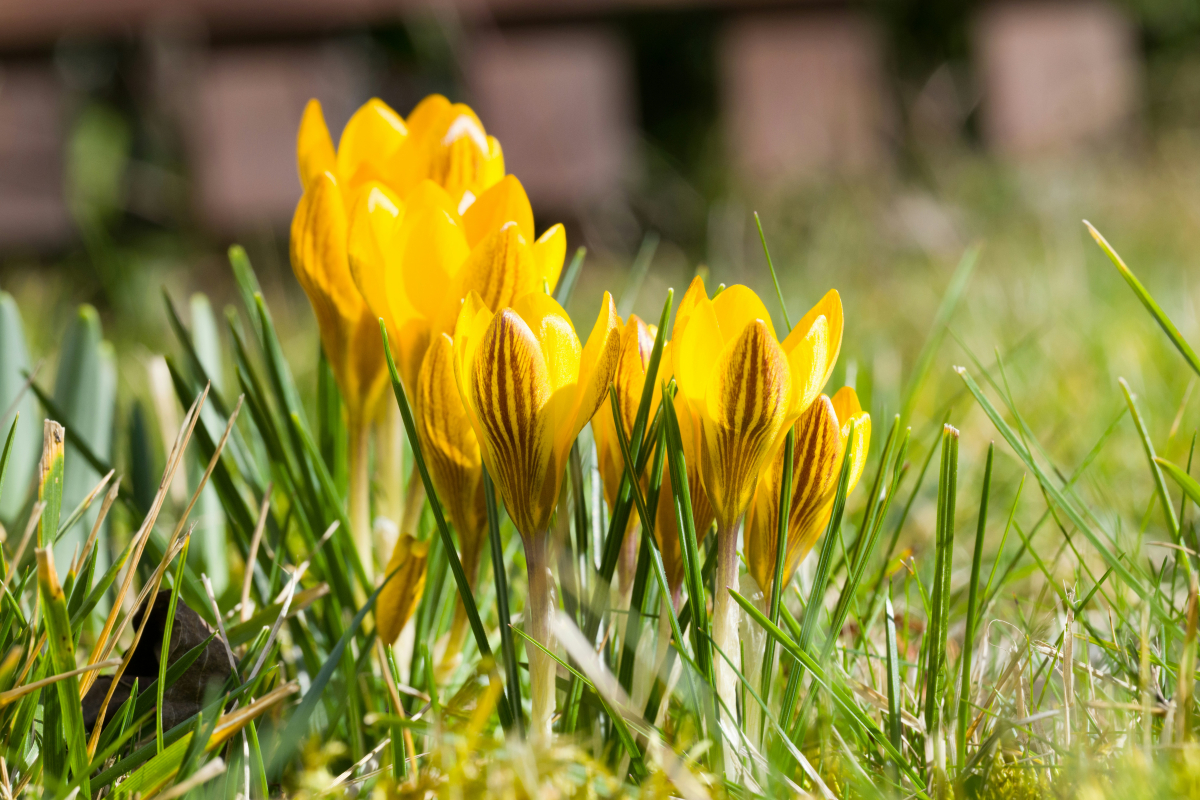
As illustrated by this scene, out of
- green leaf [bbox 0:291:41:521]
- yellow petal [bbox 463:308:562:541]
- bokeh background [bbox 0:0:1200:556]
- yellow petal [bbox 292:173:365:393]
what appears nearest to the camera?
yellow petal [bbox 463:308:562:541]

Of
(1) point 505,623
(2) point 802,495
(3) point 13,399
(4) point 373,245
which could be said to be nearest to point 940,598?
(2) point 802,495

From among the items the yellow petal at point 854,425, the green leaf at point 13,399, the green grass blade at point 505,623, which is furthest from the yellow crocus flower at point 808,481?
the green leaf at point 13,399

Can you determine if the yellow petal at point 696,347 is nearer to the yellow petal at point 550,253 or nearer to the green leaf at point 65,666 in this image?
the yellow petal at point 550,253

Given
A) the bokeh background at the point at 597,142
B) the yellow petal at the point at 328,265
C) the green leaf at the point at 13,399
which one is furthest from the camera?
the bokeh background at the point at 597,142

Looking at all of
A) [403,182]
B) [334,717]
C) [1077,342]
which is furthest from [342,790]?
[1077,342]

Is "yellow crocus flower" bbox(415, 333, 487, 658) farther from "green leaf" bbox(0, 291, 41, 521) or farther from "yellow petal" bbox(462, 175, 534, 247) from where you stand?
"green leaf" bbox(0, 291, 41, 521)

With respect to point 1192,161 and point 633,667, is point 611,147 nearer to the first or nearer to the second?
point 1192,161

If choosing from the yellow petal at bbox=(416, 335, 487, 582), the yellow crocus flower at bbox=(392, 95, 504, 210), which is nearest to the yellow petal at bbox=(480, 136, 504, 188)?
the yellow crocus flower at bbox=(392, 95, 504, 210)
